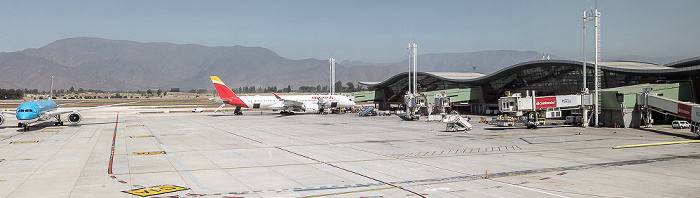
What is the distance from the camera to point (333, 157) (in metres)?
31.9

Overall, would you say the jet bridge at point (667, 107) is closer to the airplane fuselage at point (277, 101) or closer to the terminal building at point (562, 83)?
the terminal building at point (562, 83)

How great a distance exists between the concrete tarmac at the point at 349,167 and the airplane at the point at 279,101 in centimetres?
4336

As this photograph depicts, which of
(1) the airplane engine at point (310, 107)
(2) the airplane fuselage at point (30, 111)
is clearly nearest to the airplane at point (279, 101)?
(1) the airplane engine at point (310, 107)

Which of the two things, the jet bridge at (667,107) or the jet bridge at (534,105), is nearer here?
the jet bridge at (667,107)

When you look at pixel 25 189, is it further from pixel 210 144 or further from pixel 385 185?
pixel 210 144

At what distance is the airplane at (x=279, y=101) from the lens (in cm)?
8856

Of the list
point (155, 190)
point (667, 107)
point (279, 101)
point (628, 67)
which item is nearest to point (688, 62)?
point (628, 67)

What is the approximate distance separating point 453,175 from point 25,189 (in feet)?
62.6

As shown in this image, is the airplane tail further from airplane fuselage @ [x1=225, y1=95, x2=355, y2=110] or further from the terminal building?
the terminal building

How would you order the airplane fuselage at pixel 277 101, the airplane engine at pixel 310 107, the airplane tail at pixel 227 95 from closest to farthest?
1. the airplane tail at pixel 227 95
2. the airplane fuselage at pixel 277 101
3. the airplane engine at pixel 310 107

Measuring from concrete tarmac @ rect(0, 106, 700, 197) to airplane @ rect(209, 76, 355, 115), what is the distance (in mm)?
43365

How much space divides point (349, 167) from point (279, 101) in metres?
66.5

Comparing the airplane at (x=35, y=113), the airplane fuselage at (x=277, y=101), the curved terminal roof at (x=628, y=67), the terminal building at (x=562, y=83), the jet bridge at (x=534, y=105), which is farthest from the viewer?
the airplane fuselage at (x=277, y=101)

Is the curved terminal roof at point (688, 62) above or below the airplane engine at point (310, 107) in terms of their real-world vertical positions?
above
